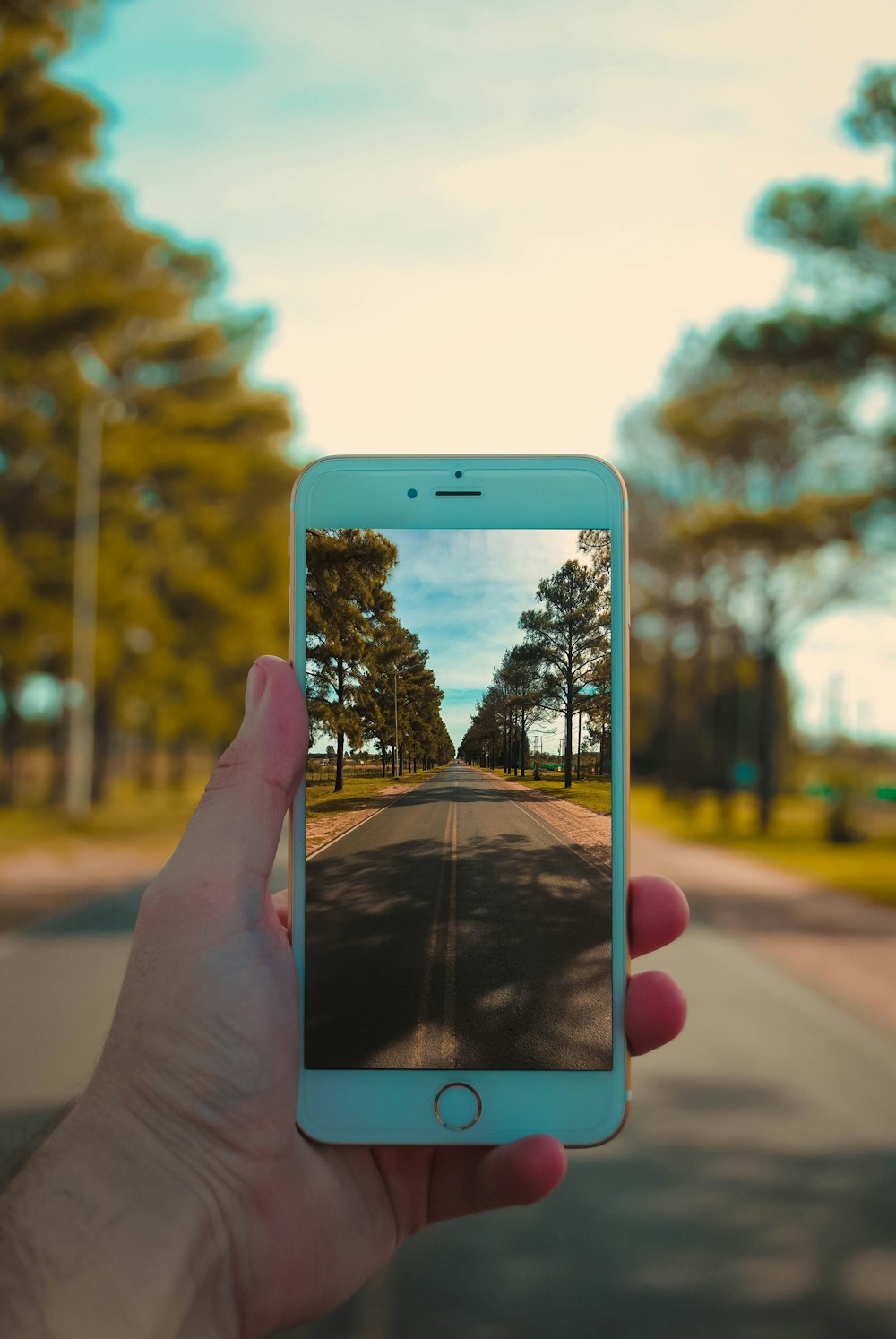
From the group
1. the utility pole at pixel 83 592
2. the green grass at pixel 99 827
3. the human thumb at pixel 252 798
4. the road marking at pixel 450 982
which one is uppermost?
the utility pole at pixel 83 592

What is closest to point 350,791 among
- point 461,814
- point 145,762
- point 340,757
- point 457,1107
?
point 340,757

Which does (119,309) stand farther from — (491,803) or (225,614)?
(491,803)

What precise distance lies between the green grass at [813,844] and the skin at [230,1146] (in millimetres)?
13186

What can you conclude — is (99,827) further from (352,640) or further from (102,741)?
(352,640)

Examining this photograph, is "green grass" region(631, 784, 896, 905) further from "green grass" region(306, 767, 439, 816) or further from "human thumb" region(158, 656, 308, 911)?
"human thumb" region(158, 656, 308, 911)

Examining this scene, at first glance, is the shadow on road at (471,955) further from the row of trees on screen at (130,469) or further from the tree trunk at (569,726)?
the row of trees on screen at (130,469)

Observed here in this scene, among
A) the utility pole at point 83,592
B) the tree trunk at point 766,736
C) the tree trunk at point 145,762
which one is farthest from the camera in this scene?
the tree trunk at point 145,762

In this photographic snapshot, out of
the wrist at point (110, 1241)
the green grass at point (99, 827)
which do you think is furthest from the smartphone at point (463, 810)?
the green grass at point (99, 827)

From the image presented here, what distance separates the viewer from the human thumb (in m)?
2.31

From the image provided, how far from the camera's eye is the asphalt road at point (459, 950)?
94.3 inches

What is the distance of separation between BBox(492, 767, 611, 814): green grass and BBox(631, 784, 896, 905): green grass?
1302 centimetres

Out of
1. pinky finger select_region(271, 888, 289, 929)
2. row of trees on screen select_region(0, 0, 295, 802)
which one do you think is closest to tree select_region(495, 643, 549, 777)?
pinky finger select_region(271, 888, 289, 929)

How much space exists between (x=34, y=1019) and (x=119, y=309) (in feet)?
66.8

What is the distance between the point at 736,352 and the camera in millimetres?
17516
